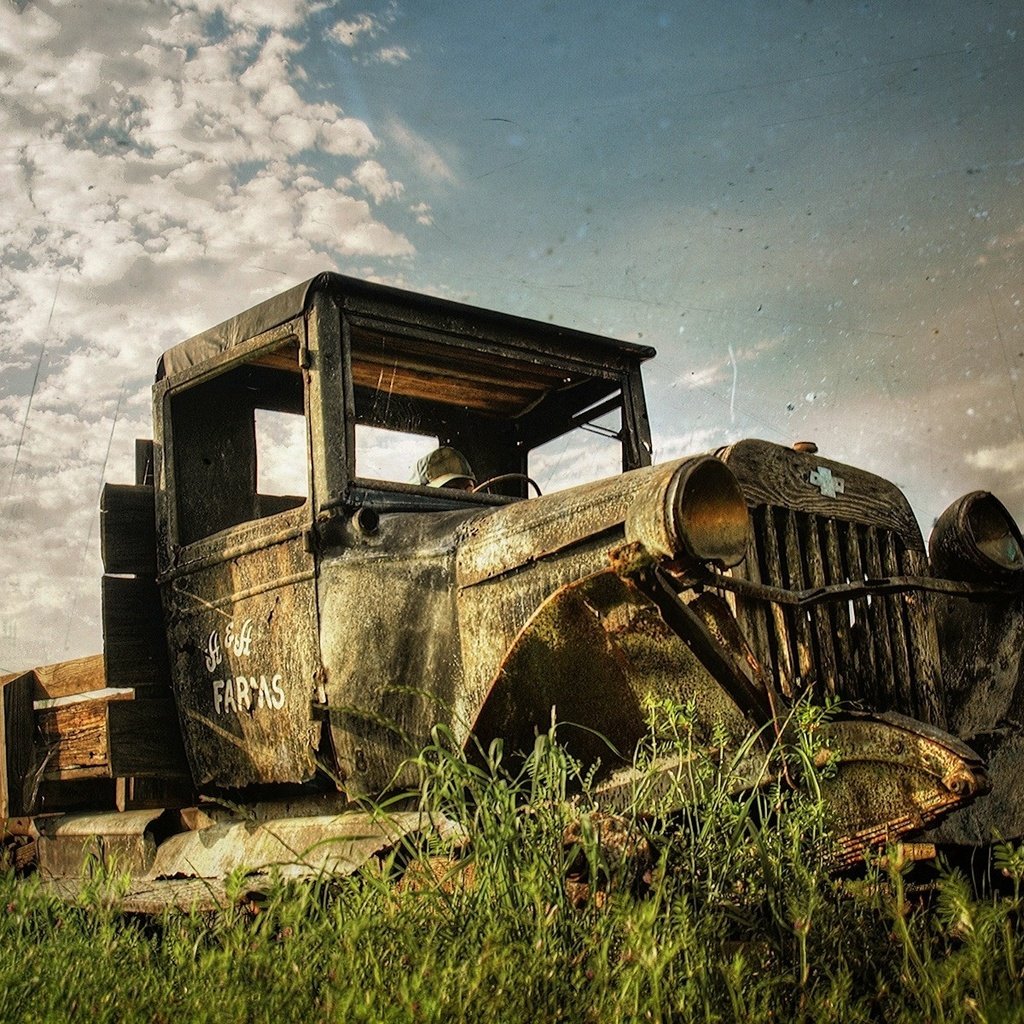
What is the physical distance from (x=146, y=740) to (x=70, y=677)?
2.21ft

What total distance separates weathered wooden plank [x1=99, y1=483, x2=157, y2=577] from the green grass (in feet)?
6.24

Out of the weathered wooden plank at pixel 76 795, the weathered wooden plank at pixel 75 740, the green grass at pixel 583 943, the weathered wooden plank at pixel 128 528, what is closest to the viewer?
the green grass at pixel 583 943

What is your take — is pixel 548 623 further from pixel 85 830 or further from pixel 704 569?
pixel 85 830

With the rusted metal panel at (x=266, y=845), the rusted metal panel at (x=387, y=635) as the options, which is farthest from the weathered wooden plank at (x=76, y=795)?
the rusted metal panel at (x=387, y=635)

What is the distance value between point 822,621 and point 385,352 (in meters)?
1.87

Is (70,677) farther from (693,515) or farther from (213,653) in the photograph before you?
(693,515)

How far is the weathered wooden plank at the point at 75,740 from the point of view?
4.20 m

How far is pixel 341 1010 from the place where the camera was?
1.51m

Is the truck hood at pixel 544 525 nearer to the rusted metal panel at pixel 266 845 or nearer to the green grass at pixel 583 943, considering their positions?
the green grass at pixel 583 943

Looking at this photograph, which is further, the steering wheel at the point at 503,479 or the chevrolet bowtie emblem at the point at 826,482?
the steering wheel at the point at 503,479

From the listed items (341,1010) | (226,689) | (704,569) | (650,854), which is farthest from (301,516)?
(341,1010)

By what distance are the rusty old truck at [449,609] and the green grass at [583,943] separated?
0.94ft

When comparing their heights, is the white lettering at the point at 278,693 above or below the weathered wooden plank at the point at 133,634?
below

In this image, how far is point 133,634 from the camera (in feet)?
13.4
